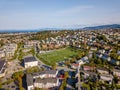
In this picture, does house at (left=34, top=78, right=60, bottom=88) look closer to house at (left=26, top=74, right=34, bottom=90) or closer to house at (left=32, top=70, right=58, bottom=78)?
house at (left=26, top=74, right=34, bottom=90)

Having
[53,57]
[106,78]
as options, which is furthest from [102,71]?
[53,57]

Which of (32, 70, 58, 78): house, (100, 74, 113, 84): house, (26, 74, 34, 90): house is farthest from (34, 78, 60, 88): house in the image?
(100, 74, 113, 84): house

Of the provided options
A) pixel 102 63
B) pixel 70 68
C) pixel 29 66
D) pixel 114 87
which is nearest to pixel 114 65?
pixel 102 63

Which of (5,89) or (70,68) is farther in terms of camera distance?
(70,68)

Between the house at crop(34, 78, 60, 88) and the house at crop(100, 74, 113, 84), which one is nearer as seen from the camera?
the house at crop(34, 78, 60, 88)

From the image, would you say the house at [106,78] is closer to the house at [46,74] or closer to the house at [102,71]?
the house at [102,71]

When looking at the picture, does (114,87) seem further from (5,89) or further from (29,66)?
(29,66)

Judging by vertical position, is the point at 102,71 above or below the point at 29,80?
below

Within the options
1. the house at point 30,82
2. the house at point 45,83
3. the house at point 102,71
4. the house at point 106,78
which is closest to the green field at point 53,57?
the house at point 102,71

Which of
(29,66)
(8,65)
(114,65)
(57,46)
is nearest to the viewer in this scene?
(114,65)

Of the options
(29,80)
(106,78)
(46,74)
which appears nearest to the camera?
(29,80)

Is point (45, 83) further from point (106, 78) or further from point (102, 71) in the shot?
point (102, 71)
